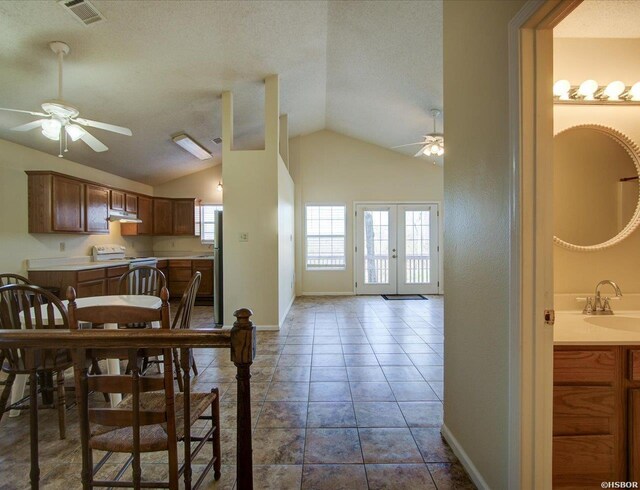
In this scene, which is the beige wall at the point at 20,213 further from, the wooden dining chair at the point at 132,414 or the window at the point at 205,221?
the wooden dining chair at the point at 132,414

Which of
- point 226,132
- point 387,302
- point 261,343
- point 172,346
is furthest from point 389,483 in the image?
point 387,302

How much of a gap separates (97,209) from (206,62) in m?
3.01

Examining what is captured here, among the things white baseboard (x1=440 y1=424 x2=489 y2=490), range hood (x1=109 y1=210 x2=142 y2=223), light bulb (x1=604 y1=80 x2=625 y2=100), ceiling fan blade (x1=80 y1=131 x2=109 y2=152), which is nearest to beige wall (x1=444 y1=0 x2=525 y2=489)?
white baseboard (x1=440 y1=424 x2=489 y2=490)

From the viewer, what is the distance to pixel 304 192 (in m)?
6.63

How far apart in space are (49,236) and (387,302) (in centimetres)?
554

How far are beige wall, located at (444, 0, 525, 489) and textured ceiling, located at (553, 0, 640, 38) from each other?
541 mm

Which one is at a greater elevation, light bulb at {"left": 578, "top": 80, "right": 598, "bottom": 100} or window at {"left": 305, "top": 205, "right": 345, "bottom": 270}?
light bulb at {"left": 578, "top": 80, "right": 598, "bottom": 100}

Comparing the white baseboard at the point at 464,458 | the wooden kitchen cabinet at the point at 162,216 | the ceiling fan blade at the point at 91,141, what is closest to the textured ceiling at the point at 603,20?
the white baseboard at the point at 464,458

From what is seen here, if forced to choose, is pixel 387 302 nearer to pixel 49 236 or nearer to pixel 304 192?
pixel 304 192

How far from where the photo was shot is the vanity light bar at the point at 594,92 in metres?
1.64

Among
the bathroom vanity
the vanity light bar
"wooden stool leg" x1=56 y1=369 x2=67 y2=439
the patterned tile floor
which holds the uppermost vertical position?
the vanity light bar

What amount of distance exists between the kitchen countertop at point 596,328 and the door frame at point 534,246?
23 cm

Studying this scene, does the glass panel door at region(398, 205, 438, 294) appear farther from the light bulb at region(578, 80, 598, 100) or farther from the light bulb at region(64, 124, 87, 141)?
the light bulb at region(64, 124, 87, 141)

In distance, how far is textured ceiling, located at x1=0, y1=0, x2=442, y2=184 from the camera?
2.67 meters
